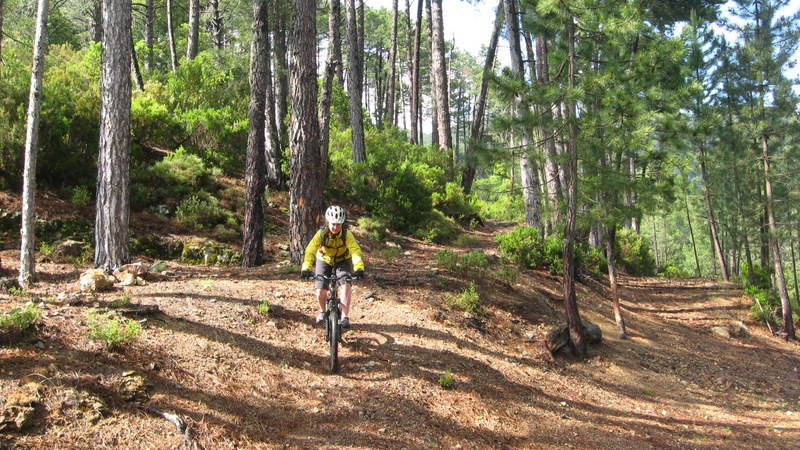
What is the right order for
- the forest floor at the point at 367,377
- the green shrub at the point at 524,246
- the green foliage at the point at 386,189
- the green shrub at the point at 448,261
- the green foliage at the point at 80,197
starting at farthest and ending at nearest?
the green foliage at the point at 386,189
the green shrub at the point at 524,246
the green shrub at the point at 448,261
the green foliage at the point at 80,197
the forest floor at the point at 367,377

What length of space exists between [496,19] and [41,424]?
18.3 m

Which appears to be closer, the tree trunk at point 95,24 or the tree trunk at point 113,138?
the tree trunk at point 113,138

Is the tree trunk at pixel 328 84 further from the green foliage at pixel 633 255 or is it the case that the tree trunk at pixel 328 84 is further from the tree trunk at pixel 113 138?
the green foliage at pixel 633 255

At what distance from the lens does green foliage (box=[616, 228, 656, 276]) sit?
70.2 ft

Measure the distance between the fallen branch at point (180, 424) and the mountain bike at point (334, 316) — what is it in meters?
1.97

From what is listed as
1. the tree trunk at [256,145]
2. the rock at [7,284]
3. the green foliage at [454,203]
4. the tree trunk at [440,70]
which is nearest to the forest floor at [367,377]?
the rock at [7,284]

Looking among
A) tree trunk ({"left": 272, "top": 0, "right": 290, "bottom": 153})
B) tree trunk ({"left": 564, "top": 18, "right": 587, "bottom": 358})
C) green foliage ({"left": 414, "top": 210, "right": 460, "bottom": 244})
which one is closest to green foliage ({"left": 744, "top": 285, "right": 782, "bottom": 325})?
green foliage ({"left": 414, "top": 210, "right": 460, "bottom": 244})

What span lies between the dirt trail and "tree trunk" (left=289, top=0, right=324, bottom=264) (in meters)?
1.07

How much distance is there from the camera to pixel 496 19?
18.5 metres

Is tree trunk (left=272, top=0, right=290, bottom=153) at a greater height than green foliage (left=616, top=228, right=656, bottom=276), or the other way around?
tree trunk (left=272, top=0, right=290, bottom=153)

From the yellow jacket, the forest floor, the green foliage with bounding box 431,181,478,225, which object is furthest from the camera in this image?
the green foliage with bounding box 431,181,478,225

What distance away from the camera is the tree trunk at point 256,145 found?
9375mm

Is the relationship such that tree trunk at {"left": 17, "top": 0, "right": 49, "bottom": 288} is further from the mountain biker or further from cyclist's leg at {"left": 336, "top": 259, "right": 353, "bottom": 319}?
cyclist's leg at {"left": 336, "top": 259, "right": 353, "bottom": 319}

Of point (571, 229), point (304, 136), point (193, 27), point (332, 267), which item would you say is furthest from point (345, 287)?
point (193, 27)
